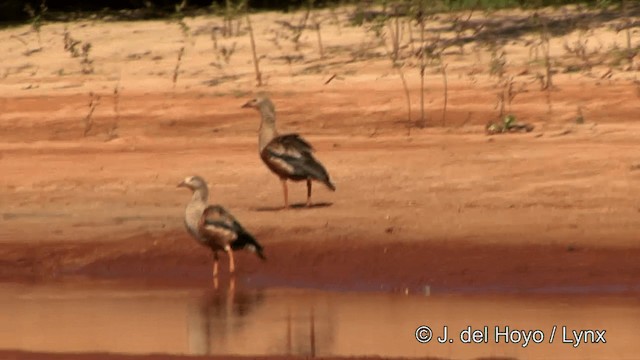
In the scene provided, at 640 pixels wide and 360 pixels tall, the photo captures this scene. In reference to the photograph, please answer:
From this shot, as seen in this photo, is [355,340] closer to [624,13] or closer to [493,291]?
[493,291]

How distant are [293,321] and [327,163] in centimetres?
456

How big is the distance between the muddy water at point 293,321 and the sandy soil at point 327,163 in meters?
0.47

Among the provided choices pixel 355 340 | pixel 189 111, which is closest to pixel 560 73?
pixel 189 111

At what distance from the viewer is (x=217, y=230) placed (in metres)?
13.1

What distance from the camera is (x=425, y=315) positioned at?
12078mm

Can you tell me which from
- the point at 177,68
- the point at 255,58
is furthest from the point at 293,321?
the point at 177,68

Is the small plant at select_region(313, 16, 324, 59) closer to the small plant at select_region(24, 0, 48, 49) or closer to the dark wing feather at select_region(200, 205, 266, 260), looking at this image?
the small plant at select_region(24, 0, 48, 49)

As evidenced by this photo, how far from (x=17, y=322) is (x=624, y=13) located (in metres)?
10.3

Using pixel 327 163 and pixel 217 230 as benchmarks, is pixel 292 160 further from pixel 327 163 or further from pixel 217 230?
pixel 327 163

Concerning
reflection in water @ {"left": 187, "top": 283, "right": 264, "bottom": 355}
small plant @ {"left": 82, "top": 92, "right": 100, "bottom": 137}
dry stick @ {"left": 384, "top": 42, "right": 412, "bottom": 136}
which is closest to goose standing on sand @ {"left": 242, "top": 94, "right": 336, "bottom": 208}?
reflection in water @ {"left": 187, "top": 283, "right": 264, "bottom": 355}

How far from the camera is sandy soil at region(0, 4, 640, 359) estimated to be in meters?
13.6

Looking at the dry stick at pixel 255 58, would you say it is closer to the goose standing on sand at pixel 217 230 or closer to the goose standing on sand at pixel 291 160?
the goose standing on sand at pixel 291 160

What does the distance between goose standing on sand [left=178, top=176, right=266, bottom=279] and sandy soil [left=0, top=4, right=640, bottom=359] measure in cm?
31

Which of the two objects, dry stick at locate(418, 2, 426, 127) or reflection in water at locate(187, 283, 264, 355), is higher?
dry stick at locate(418, 2, 426, 127)
